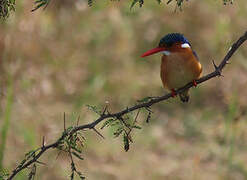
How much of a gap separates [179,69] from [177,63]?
0.06 meters

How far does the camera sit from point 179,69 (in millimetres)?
2525

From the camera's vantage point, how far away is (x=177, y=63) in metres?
2.58

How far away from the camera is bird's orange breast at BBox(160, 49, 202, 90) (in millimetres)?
2502

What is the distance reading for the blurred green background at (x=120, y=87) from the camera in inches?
171

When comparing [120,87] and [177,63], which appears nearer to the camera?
[177,63]

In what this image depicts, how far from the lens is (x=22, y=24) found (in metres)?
5.11

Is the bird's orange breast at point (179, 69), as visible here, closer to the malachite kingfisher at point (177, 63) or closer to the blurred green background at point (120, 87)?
the malachite kingfisher at point (177, 63)

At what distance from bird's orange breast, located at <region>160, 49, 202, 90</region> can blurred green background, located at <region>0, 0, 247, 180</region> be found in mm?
1581

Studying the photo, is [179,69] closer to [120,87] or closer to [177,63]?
[177,63]

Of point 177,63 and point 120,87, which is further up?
point 120,87

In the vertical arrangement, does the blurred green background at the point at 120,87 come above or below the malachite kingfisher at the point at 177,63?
above

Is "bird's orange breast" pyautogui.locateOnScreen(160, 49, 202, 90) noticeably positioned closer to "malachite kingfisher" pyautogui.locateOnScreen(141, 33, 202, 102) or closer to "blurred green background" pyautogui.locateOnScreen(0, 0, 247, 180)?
"malachite kingfisher" pyautogui.locateOnScreen(141, 33, 202, 102)

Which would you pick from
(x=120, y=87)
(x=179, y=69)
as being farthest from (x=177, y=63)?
(x=120, y=87)

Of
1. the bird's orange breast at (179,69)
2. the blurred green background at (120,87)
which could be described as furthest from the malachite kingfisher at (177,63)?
the blurred green background at (120,87)
